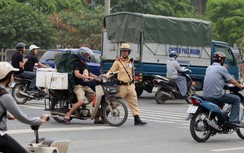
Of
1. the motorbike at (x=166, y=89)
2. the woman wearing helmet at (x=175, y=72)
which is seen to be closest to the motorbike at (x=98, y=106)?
the woman wearing helmet at (x=175, y=72)

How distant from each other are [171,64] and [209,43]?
443 centimetres

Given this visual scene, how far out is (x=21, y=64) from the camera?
18.5 metres

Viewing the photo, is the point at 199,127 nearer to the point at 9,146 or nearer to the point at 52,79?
the point at 52,79

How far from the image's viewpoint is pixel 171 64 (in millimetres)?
21328

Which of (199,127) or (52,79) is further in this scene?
(52,79)

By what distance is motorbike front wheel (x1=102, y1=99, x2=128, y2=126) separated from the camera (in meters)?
14.3

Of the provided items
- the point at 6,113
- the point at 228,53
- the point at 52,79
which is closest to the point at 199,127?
the point at 52,79

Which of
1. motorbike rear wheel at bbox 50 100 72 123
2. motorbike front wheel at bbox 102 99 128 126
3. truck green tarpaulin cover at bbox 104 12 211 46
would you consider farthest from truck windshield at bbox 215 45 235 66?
motorbike rear wheel at bbox 50 100 72 123

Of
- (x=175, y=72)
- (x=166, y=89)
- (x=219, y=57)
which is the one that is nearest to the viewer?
(x=219, y=57)

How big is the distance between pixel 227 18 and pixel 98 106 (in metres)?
43.0

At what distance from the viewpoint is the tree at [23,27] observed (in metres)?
41.0

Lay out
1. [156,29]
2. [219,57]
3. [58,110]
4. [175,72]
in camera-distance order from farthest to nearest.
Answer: [156,29] < [175,72] < [58,110] < [219,57]

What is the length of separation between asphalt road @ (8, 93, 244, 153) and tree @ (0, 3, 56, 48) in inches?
983

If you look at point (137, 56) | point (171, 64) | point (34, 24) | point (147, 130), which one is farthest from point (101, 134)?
point (34, 24)
